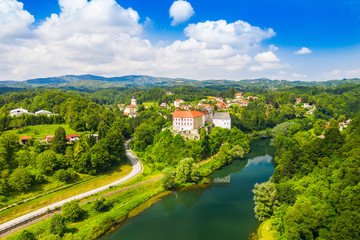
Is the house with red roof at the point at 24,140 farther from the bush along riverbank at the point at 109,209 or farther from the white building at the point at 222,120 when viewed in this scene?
the white building at the point at 222,120

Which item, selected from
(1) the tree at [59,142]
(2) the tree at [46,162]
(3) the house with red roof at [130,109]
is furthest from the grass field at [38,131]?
(3) the house with red roof at [130,109]

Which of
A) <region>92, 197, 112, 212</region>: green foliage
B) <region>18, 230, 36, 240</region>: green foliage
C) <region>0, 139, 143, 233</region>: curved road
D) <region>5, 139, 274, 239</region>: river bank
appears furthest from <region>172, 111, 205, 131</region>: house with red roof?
<region>18, 230, 36, 240</region>: green foliage

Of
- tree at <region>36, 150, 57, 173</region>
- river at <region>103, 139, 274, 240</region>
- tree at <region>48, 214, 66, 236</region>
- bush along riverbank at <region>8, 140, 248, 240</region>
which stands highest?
tree at <region>36, 150, 57, 173</region>

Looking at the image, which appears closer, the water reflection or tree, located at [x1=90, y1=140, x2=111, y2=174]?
tree, located at [x1=90, y1=140, x2=111, y2=174]

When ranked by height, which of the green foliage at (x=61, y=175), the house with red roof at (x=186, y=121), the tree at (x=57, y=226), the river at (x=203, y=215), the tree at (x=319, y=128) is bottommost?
the river at (x=203, y=215)

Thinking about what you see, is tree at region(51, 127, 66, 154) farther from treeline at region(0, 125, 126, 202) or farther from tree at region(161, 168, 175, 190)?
tree at region(161, 168, 175, 190)

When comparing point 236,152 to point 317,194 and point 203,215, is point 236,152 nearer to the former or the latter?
point 203,215
